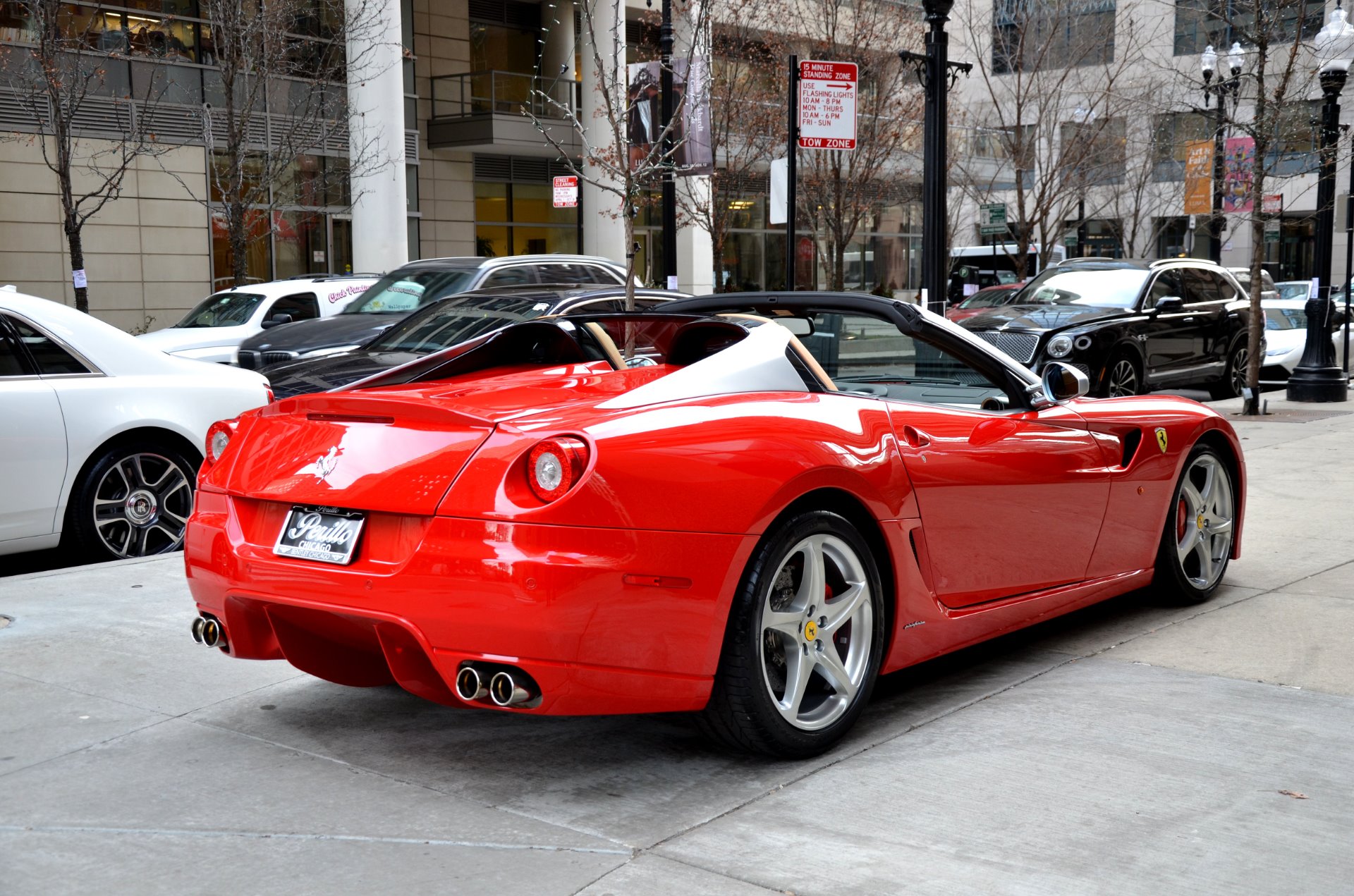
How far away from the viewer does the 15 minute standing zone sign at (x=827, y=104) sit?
12414 mm

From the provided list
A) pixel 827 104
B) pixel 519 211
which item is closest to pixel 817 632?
Answer: pixel 827 104

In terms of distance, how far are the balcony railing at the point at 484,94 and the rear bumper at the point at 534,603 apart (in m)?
29.5

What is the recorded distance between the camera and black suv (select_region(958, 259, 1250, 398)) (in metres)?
14.4

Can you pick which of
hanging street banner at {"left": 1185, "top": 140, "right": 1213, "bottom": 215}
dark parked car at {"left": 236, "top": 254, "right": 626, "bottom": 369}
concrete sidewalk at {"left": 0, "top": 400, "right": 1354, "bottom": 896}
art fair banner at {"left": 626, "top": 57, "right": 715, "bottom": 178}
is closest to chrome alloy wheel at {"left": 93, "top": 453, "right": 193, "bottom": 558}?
concrete sidewalk at {"left": 0, "top": 400, "right": 1354, "bottom": 896}

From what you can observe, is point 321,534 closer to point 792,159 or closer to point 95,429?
point 95,429

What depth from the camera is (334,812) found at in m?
3.81

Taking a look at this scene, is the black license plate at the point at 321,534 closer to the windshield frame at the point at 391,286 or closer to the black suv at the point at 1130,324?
the windshield frame at the point at 391,286

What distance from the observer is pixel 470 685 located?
3727mm

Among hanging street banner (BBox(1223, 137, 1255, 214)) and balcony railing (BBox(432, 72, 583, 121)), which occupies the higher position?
balcony railing (BBox(432, 72, 583, 121))

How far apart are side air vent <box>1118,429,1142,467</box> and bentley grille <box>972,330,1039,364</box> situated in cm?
844

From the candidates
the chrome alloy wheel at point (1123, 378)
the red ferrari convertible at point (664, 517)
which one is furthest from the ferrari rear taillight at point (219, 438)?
the chrome alloy wheel at point (1123, 378)

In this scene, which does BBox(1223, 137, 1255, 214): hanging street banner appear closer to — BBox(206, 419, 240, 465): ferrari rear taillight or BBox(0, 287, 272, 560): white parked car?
BBox(0, 287, 272, 560): white parked car

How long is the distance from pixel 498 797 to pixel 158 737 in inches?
50.1

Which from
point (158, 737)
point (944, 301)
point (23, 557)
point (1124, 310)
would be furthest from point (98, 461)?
point (1124, 310)
